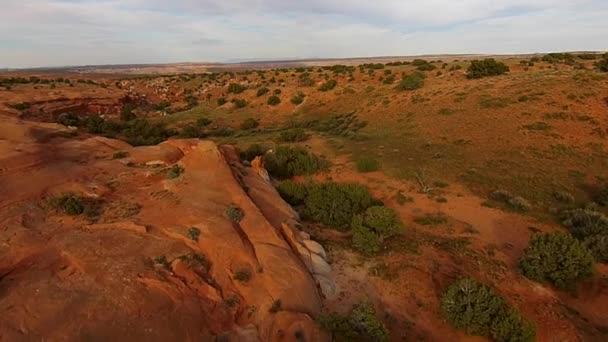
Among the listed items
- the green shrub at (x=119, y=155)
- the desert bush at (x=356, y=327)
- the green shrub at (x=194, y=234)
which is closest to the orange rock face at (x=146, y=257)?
the green shrub at (x=194, y=234)

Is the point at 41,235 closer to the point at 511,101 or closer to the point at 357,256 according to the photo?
the point at 357,256

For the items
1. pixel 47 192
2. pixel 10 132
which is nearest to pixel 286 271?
pixel 47 192


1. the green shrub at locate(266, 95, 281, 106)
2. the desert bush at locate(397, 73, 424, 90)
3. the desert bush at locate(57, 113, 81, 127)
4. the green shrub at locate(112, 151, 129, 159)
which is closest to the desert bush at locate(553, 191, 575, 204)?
the green shrub at locate(112, 151, 129, 159)

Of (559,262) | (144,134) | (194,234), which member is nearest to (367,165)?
(559,262)

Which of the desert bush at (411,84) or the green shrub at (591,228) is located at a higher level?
the desert bush at (411,84)

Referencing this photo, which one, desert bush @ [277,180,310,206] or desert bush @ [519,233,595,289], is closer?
desert bush @ [519,233,595,289]

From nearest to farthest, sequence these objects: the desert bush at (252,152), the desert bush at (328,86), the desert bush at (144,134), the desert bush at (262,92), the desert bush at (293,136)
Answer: the desert bush at (252,152) < the desert bush at (144,134) < the desert bush at (293,136) < the desert bush at (328,86) < the desert bush at (262,92)

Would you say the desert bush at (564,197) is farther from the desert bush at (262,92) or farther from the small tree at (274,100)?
the desert bush at (262,92)

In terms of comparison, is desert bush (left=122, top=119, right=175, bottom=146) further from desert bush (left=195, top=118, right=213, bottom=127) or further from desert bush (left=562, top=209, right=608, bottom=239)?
desert bush (left=562, top=209, right=608, bottom=239)
